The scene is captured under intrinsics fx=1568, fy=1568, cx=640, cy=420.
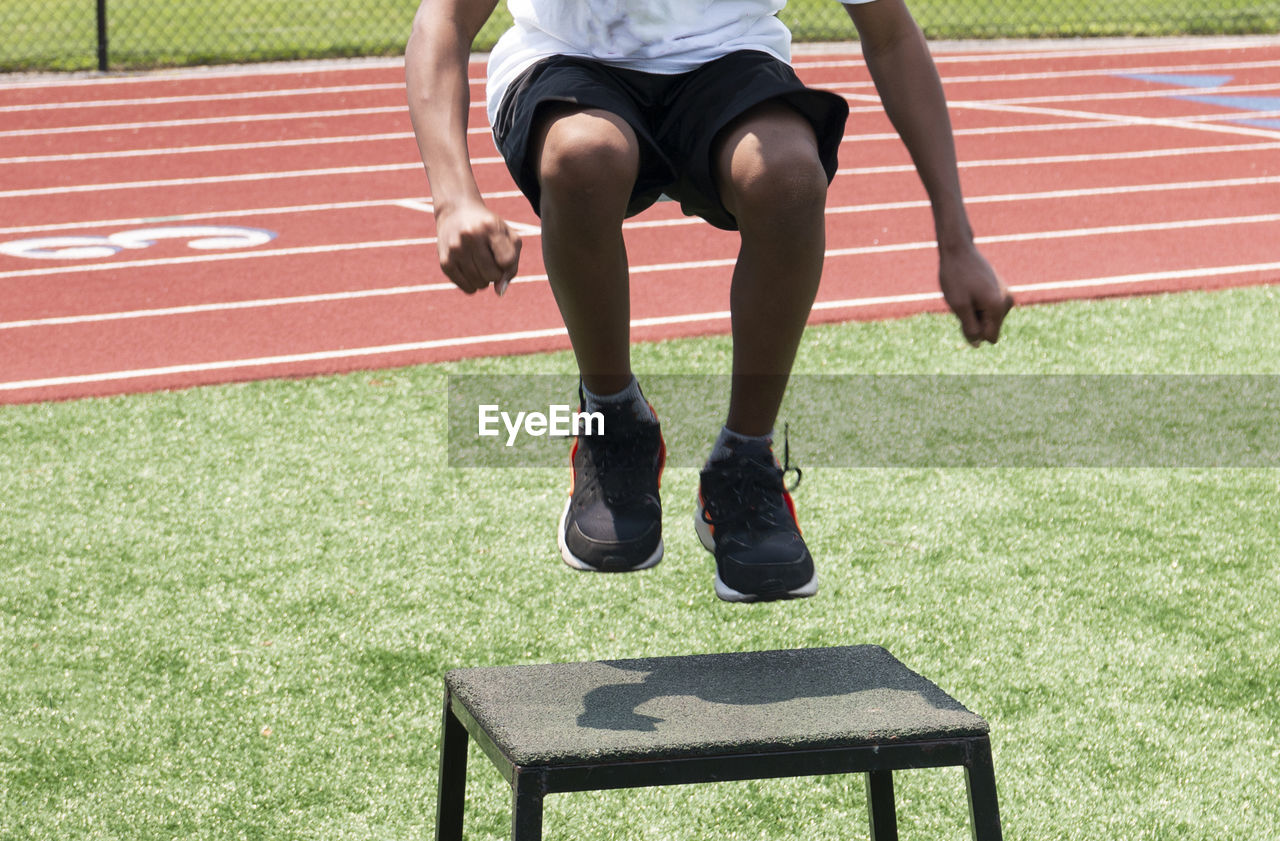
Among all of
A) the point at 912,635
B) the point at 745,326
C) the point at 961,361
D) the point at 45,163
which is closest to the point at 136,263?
the point at 45,163

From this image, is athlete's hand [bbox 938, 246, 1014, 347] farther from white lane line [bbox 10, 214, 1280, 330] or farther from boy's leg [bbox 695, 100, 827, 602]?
white lane line [bbox 10, 214, 1280, 330]

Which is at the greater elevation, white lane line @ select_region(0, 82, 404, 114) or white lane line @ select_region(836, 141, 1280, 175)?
white lane line @ select_region(836, 141, 1280, 175)

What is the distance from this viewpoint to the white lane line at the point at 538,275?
6.70 m

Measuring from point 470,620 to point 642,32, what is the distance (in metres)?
1.81

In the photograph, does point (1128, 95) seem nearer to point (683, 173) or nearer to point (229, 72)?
point (229, 72)

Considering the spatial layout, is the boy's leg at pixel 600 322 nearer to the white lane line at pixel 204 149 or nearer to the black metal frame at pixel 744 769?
the black metal frame at pixel 744 769

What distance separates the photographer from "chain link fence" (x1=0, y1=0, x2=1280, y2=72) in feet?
48.3

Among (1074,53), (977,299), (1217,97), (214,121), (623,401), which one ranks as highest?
(977,299)

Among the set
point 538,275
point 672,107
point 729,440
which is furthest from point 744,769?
point 538,275

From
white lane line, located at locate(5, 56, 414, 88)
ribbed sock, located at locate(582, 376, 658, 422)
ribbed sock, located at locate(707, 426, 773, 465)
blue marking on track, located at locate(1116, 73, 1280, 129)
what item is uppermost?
ribbed sock, located at locate(582, 376, 658, 422)

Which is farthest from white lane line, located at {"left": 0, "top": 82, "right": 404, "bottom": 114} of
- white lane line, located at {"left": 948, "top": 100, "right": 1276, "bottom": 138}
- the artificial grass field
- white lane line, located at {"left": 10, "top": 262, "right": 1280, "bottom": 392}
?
the artificial grass field

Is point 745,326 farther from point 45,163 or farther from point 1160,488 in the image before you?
point 45,163

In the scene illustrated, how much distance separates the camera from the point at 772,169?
7.31 feet

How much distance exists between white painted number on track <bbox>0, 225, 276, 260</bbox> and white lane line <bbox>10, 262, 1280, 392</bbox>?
6.74ft
